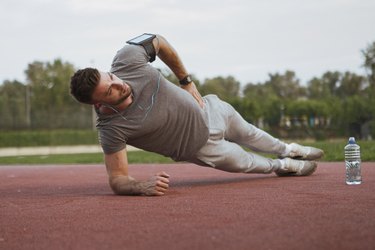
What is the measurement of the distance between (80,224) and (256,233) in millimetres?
1129

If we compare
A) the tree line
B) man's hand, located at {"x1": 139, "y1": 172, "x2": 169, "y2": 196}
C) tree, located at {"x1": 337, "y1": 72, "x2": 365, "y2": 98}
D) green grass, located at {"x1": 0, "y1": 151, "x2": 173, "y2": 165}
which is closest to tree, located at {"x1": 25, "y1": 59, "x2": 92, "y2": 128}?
the tree line

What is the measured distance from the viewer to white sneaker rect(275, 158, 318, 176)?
633cm

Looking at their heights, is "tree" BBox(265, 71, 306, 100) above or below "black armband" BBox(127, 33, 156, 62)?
above

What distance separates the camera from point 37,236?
3.34 metres

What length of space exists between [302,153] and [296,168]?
17 centimetres

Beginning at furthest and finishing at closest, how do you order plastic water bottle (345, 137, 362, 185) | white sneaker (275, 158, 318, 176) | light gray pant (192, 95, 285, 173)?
1. white sneaker (275, 158, 318, 176)
2. plastic water bottle (345, 137, 362, 185)
3. light gray pant (192, 95, 285, 173)

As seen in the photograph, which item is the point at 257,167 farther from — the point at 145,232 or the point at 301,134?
the point at 301,134

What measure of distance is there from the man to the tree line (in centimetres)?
2692

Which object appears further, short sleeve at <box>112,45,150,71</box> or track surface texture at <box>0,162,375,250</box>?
short sleeve at <box>112,45,150,71</box>

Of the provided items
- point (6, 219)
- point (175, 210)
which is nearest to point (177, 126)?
point (175, 210)

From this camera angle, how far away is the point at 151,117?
16.6 ft

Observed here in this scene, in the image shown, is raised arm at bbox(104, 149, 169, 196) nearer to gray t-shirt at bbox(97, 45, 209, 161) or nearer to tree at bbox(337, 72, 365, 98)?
gray t-shirt at bbox(97, 45, 209, 161)

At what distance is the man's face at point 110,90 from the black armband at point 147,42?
61 cm

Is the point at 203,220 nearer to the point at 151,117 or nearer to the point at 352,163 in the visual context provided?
the point at 151,117
